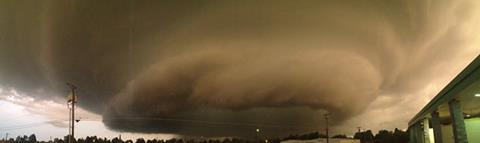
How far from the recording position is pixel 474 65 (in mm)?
19984

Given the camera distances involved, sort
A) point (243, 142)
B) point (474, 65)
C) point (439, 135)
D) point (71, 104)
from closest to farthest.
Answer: point (474, 65)
point (439, 135)
point (71, 104)
point (243, 142)

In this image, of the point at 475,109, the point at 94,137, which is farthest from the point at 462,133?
the point at 94,137

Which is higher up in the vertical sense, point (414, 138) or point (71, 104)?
point (71, 104)

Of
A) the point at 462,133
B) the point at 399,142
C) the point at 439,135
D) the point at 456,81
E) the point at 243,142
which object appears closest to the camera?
the point at 456,81

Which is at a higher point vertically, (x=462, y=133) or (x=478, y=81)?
(x=478, y=81)

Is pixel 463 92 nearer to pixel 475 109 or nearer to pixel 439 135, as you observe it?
pixel 439 135

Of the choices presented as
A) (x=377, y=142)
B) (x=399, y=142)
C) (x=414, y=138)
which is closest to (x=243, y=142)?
(x=377, y=142)

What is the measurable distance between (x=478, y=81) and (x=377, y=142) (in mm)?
142139

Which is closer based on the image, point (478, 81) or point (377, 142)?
point (478, 81)

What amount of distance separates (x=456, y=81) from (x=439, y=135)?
929 centimetres

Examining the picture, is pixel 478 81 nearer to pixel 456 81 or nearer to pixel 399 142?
pixel 456 81

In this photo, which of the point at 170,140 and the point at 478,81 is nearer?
the point at 478,81

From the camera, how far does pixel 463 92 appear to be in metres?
25.0

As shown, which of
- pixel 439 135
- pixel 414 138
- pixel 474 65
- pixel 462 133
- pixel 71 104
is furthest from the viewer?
pixel 414 138
